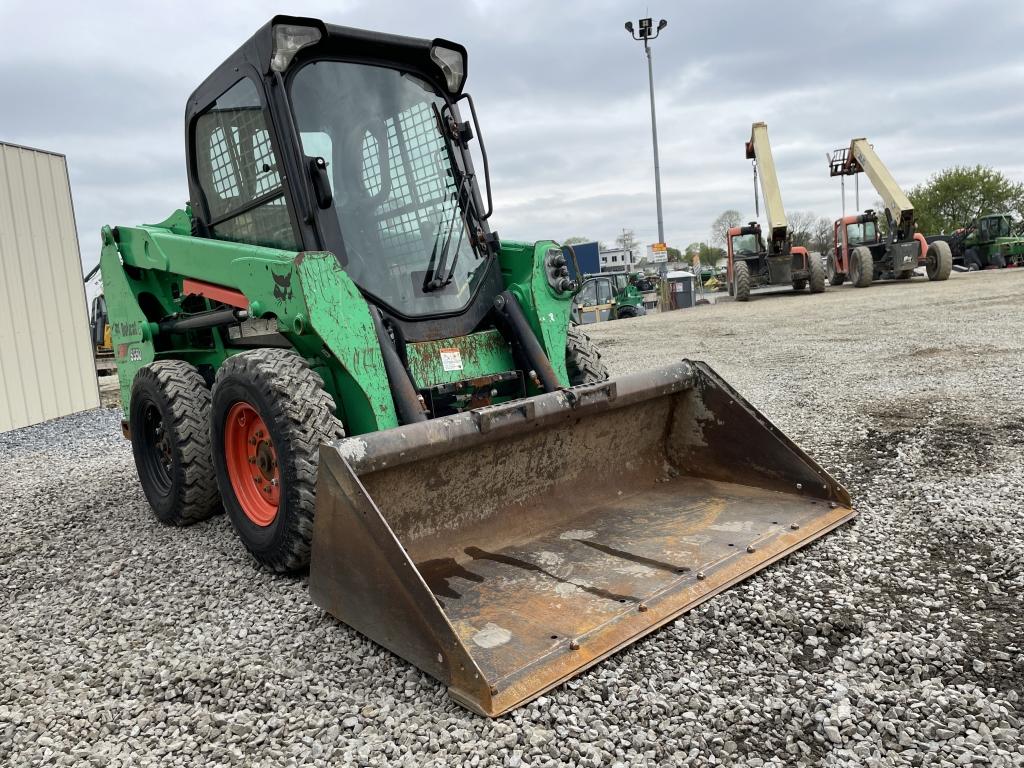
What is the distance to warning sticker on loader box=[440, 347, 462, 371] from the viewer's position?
3.96 m

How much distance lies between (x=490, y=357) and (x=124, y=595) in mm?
2097

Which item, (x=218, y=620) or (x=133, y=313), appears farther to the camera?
(x=133, y=313)

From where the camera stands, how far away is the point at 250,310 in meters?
3.73

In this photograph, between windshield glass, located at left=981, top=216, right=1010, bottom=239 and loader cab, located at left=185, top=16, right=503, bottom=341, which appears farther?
windshield glass, located at left=981, top=216, right=1010, bottom=239

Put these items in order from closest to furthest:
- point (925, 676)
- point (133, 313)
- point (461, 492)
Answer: point (925, 676), point (461, 492), point (133, 313)

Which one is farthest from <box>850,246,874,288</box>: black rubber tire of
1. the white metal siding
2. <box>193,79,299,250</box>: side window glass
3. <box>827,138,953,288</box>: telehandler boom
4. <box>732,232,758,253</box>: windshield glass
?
<box>193,79,299,250</box>: side window glass

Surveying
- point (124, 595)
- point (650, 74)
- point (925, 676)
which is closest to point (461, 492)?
point (124, 595)

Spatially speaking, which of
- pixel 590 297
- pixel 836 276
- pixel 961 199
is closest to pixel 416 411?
pixel 836 276

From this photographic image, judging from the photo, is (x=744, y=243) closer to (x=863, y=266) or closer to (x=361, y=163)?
(x=863, y=266)

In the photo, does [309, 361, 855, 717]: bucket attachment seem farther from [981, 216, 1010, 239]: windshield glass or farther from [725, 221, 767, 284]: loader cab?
[981, 216, 1010, 239]: windshield glass

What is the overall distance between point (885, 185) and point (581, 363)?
2104cm

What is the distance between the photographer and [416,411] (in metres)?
3.51

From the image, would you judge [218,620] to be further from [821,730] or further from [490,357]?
[821,730]

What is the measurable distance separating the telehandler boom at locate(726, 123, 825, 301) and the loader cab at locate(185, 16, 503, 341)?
60.7ft
